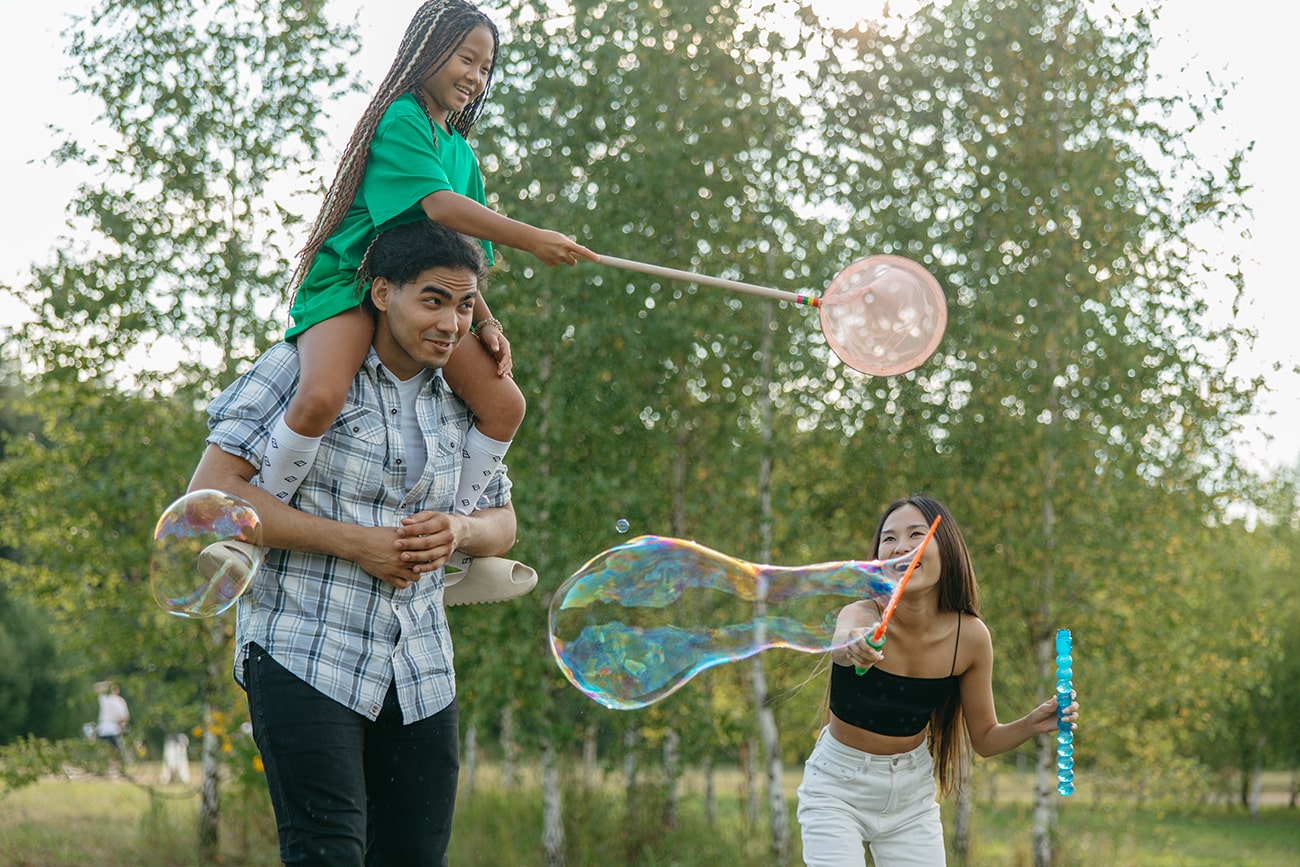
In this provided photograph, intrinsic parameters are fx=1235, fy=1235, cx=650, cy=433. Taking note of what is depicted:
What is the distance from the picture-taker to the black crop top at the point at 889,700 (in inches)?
171

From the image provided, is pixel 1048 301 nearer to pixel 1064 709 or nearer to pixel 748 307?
pixel 748 307

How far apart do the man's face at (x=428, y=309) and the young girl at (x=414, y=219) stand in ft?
0.23

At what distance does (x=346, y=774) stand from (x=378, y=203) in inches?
47.8

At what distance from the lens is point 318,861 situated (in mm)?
2270

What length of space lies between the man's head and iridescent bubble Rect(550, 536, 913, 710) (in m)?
1.43

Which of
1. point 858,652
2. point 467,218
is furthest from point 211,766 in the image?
point 467,218

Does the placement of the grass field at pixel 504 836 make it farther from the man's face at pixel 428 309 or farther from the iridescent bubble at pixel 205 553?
the man's face at pixel 428 309

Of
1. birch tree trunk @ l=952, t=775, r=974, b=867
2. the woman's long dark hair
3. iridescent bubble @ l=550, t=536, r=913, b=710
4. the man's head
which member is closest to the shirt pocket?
the man's head

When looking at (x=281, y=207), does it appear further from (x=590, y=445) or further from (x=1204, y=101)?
(x=1204, y=101)

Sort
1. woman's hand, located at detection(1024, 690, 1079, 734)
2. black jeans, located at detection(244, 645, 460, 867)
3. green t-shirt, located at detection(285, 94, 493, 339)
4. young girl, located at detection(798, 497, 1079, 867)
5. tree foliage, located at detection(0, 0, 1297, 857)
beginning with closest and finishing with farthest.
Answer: black jeans, located at detection(244, 645, 460, 867) < green t-shirt, located at detection(285, 94, 493, 339) < woman's hand, located at detection(1024, 690, 1079, 734) < young girl, located at detection(798, 497, 1079, 867) < tree foliage, located at detection(0, 0, 1297, 857)

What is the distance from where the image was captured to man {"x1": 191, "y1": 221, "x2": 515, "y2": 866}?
234 cm

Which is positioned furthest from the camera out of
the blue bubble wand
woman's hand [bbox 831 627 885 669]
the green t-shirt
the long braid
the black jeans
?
woman's hand [bbox 831 627 885 669]

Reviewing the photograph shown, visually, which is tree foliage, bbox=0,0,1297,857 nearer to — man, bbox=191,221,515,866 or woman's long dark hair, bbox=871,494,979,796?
woman's long dark hair, bbox=871,494,979,796

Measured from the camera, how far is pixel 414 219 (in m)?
2.80
